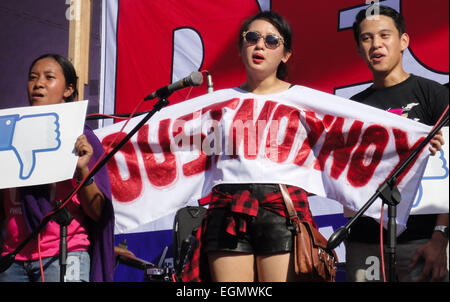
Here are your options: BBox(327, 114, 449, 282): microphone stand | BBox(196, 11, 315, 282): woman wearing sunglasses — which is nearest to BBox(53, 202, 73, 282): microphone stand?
BBox(196, 11, 315, 282): woman wearing sunglasses

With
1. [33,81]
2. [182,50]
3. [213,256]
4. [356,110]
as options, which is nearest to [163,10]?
[182,50]

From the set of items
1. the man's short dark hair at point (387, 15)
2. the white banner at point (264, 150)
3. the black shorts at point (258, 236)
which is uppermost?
the man's short dark hair at point (387, 15)

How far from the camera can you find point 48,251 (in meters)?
2.90

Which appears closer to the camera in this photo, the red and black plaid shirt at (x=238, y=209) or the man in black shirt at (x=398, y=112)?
the red and black plaid shirt at (x=238, y=209)

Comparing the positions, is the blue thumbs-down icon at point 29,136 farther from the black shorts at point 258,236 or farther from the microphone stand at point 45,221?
the black shorts at point 258,236

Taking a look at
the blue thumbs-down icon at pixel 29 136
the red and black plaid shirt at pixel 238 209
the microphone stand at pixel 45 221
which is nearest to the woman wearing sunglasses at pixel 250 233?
the red and black plaid shirt at pixel 238 209

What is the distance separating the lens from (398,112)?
2904mm

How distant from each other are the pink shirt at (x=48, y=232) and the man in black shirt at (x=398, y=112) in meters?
1.26

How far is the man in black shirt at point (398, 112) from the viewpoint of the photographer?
8.98ft

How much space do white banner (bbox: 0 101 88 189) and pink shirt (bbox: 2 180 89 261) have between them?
0.40 feet

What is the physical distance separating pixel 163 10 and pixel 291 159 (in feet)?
8.41

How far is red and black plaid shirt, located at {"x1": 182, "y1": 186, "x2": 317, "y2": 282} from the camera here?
260cm

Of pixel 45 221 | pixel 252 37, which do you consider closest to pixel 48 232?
pixel 45 221

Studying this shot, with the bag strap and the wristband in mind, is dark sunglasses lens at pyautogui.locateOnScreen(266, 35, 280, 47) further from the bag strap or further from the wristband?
the wristband
